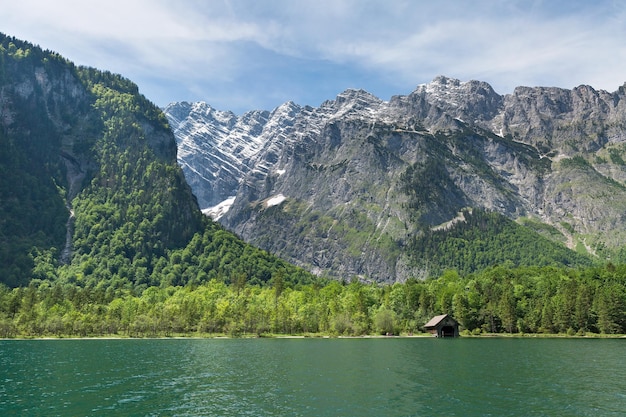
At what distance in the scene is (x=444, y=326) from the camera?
171500 mm

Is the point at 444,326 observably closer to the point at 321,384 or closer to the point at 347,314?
the point at 347,314

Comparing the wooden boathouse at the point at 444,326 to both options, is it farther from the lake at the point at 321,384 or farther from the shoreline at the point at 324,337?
the lake at the point at 321,384

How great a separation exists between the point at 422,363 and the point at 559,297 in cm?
10191

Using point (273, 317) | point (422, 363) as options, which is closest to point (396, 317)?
point (273, 317)

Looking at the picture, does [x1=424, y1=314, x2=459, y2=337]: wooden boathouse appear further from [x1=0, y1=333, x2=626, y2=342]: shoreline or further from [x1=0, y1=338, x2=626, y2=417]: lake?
[x1=0, y1=338, x2=626, y2=417]: lake

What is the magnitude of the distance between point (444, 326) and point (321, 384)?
116412 mm

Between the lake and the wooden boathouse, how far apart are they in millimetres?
68247

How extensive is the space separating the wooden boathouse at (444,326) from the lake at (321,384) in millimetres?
68247

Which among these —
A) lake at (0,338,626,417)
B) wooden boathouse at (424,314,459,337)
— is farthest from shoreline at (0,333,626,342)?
lake at (0,338,626,417)

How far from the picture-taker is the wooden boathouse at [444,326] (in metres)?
170

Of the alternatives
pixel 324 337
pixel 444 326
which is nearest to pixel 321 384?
pixel 324 337

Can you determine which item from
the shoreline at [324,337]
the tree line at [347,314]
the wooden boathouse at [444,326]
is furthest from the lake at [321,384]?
the tree line at [347,314]

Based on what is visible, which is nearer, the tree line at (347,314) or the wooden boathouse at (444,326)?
the tree line at (347,314)

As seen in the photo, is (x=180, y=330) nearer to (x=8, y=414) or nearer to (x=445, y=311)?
(x=445, y=311)
